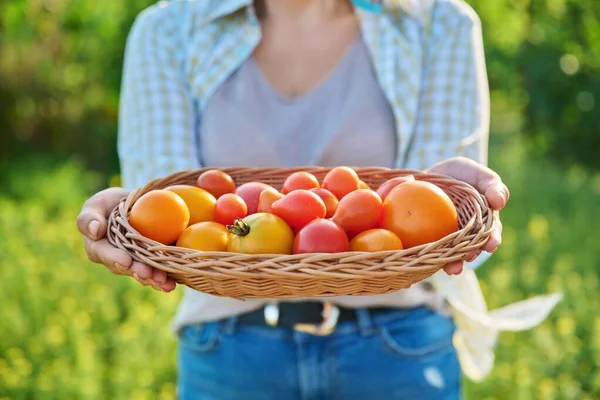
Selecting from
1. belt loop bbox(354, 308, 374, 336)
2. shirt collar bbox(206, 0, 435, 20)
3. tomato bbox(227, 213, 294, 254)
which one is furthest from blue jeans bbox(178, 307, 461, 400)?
shirt collar bbox(206, 0, 435, 20)

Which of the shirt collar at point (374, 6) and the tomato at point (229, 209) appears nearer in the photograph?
the tomato at point (229, 209)

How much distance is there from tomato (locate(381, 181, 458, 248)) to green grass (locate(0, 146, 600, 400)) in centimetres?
183

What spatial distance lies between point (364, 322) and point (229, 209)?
45 centimetres

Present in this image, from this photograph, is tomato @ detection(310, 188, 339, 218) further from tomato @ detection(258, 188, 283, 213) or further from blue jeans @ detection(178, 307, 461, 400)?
blue jeans @ detection(178, 307, 461, 400)

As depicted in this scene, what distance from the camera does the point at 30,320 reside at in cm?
386

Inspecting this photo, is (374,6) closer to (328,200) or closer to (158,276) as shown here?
(328,200)

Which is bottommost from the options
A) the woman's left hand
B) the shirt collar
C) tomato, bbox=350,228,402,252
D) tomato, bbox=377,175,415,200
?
the woman's left hand

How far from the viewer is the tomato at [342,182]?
1.73 m

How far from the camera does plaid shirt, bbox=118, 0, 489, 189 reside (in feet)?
6.60

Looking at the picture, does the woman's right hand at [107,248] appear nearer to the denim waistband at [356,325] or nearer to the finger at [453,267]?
the denim waistband at [356,325]

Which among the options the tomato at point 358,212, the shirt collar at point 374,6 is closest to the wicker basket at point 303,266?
the tomato at point 358,212

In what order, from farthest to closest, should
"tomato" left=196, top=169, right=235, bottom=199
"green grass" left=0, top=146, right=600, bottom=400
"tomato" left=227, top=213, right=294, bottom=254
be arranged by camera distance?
"green grass" left=0, top=146, right=600, bottom=400 < "tomato" left=196, top=169, right=235, bottom=199 < "tomato" left=227, top=213, right=294, bottom=254

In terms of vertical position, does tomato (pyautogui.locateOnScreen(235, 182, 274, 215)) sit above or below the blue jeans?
above

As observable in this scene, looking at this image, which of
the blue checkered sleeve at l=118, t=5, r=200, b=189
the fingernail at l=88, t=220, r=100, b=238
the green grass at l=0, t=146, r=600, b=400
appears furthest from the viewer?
the green grass at l=0, t=146, r=600, b=400
